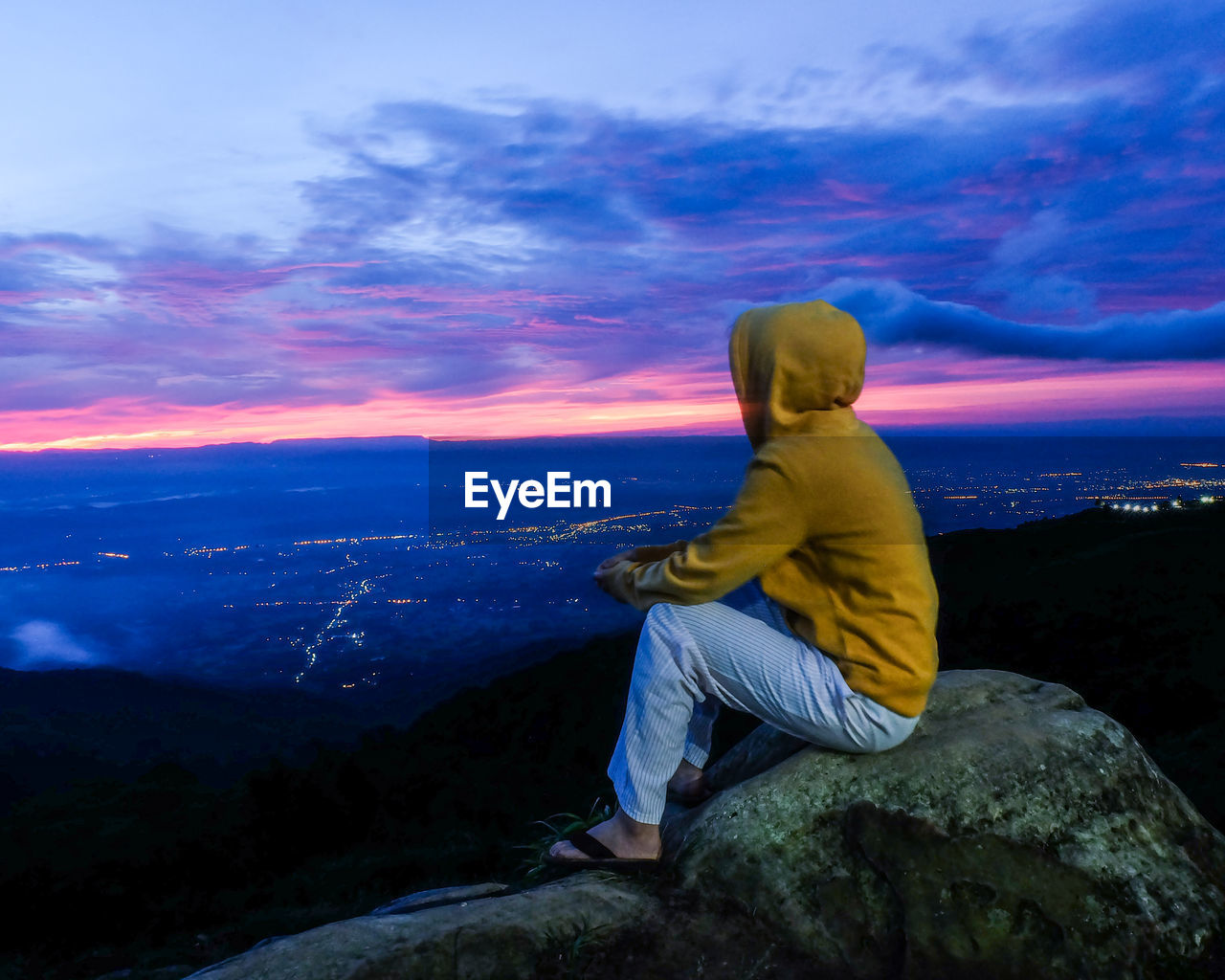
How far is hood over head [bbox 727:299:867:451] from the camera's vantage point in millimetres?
3506

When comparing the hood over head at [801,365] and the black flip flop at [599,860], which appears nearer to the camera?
the hood over head at [801,365]

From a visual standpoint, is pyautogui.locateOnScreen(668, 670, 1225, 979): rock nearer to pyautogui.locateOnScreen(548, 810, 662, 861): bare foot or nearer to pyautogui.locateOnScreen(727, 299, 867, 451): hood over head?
pyautogui.locateOnScreen(548, 810, 662, 861): bare foot

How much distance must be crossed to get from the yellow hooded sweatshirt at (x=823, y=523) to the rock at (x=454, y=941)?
4.95 feet

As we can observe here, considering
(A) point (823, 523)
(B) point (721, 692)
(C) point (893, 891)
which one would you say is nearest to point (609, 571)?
(B) point (721, 692)

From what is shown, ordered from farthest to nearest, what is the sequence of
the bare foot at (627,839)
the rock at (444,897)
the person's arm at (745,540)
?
1. the rock at (444,897)
2. the bare foot at (627,839)
3. the person's arm at (745,540)

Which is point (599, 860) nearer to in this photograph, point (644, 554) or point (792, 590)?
point (644, 554)

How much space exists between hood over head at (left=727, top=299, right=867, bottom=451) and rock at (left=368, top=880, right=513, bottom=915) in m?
2.94

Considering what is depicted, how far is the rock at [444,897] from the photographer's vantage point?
4.39 meters

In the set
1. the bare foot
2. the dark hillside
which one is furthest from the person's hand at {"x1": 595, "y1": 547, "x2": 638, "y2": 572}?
the dark hillside

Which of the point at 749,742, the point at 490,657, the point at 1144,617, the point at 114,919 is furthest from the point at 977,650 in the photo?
the point at 490,657

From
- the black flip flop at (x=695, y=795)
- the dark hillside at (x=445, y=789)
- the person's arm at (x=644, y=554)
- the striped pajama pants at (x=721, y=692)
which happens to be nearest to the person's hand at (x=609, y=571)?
the person's arm at (x=644, y=554)

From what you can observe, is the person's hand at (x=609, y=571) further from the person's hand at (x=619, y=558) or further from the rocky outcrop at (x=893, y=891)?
the rocky outcrop at (x=893, y=891)

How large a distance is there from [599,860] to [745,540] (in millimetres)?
1855

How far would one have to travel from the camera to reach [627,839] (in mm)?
4027
